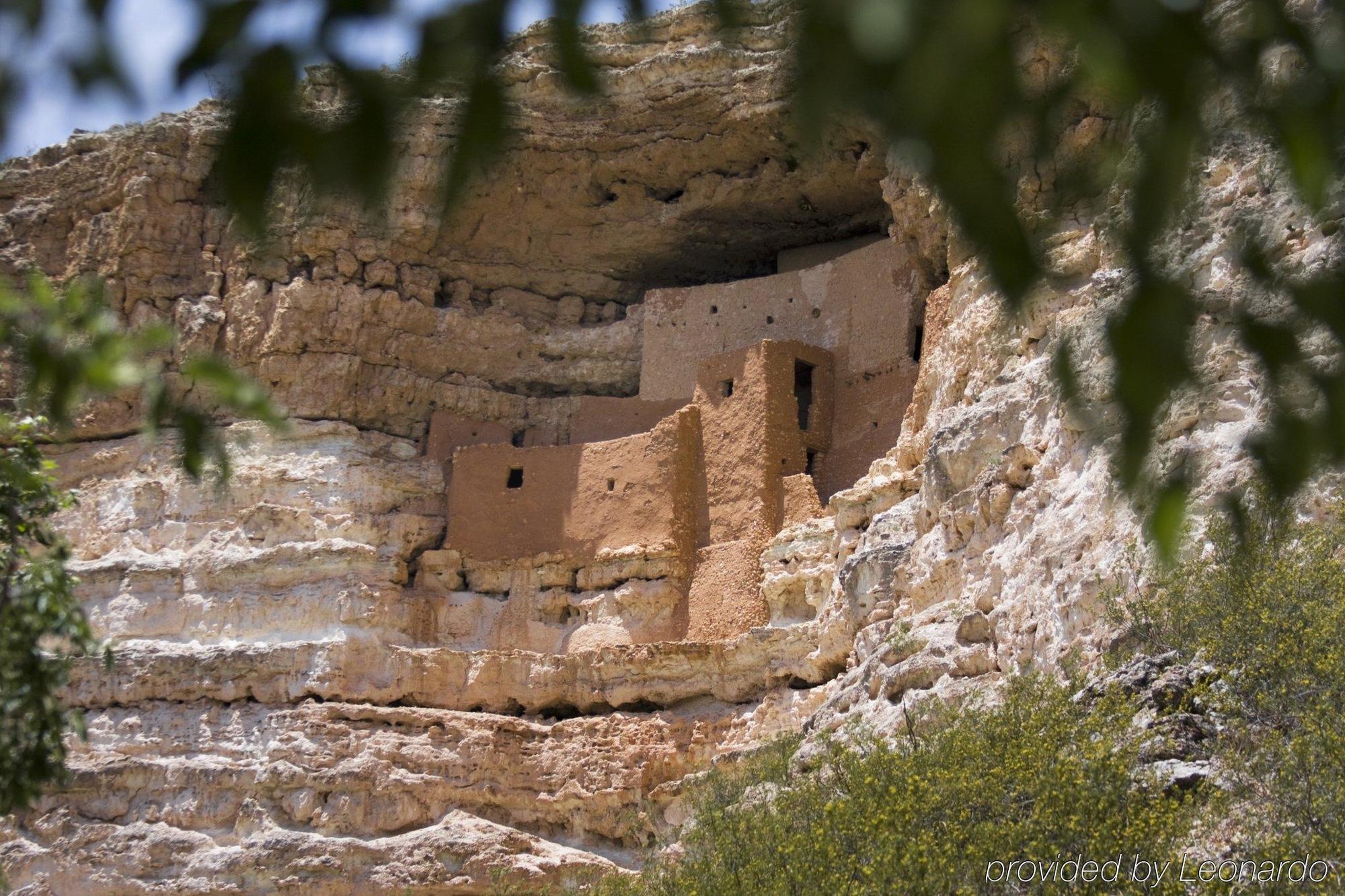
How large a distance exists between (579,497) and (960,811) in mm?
10180

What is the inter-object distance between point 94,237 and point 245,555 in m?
4.93

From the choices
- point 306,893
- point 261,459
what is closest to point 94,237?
point 261,459

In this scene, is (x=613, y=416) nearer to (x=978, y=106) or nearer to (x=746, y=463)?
(x=746, y=463)

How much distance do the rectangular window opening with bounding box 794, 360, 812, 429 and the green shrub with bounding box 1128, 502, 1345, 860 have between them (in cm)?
841

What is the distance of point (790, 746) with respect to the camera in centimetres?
1350

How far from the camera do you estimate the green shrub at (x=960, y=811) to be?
8578 millimetres

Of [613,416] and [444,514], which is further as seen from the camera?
[613,416]

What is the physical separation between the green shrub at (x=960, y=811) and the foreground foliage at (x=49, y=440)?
4528 mm

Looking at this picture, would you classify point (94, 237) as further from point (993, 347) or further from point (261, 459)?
point (993, 347)

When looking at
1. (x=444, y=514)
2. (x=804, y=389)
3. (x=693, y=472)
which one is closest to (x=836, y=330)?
(x=804, y=389)

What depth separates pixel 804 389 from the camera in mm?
18859

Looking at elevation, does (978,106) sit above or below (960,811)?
above

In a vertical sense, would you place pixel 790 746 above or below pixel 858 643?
below

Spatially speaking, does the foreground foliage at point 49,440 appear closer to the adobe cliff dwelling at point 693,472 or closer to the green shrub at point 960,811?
the green shrub at point 960,811
